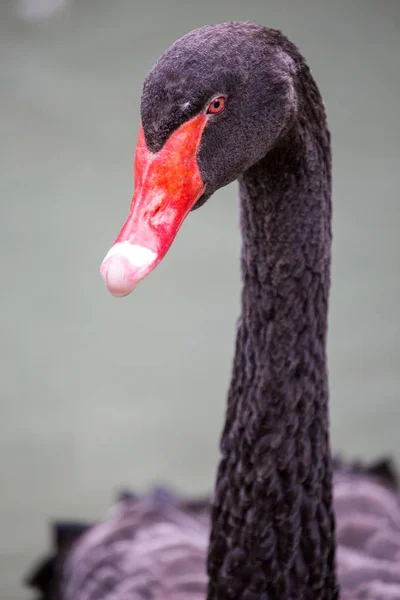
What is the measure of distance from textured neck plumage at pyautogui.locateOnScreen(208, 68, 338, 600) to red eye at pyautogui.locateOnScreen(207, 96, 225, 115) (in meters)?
0.21

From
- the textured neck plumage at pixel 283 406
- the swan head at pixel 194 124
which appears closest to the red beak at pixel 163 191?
the swan head at pixel 194 124

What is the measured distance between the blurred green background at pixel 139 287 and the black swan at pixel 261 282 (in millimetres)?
1091

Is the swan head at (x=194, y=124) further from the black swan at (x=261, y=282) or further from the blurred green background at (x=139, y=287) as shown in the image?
the blurred green background at (x=139, y=287)

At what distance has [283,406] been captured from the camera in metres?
1.50

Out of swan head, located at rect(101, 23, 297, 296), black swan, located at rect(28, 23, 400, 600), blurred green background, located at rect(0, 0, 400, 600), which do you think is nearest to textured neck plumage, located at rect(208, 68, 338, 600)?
black swan, located at rect(28, 23, 400, 600)

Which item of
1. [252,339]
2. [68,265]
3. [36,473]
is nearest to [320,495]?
[252,339]

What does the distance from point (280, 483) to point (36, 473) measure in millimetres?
1605

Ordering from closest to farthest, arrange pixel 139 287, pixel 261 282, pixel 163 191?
pixel 163 191 → pixel 261 282 → pixel 139 287

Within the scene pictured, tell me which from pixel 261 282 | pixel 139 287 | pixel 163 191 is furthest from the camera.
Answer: pixel 139 287

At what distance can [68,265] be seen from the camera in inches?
137

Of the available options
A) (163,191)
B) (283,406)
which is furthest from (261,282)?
(163,191)

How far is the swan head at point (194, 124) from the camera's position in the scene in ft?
3.94

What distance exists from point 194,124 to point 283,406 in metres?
0.51

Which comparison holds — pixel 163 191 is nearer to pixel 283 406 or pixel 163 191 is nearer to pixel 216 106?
pixel 216 106
